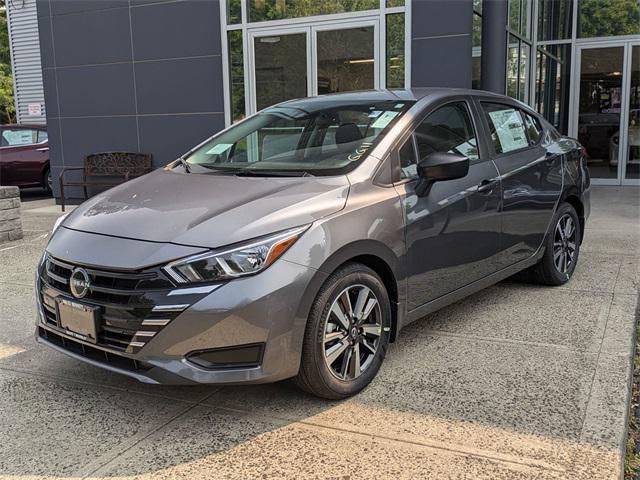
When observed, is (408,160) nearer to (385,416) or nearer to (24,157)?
(385,416)

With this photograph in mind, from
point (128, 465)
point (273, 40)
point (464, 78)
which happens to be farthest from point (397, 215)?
point (273, 40)

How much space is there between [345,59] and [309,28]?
733 mm

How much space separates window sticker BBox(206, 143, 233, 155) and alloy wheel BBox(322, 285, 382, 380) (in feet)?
5.17

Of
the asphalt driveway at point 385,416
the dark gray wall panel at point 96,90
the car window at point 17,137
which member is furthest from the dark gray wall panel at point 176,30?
the asphalt driveway at point 385,416

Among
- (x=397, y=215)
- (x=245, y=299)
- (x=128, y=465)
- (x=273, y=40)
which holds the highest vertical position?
(x=273, y=40)

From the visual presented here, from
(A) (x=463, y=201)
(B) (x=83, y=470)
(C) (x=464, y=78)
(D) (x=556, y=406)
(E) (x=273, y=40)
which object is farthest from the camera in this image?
(E) (x=273, y=40)

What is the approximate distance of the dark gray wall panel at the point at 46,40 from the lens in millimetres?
11664

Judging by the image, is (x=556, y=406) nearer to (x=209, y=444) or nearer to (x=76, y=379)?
(x=209, y=444)

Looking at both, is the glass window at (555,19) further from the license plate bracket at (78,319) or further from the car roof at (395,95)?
the license plate bracket at (78,319)

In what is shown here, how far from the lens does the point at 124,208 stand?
3.43 metres

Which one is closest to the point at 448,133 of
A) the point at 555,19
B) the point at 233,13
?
the point at 233,13

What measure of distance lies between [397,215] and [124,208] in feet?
4.75

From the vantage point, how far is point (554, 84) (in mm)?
12266

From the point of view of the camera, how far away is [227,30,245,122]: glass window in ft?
33.4
